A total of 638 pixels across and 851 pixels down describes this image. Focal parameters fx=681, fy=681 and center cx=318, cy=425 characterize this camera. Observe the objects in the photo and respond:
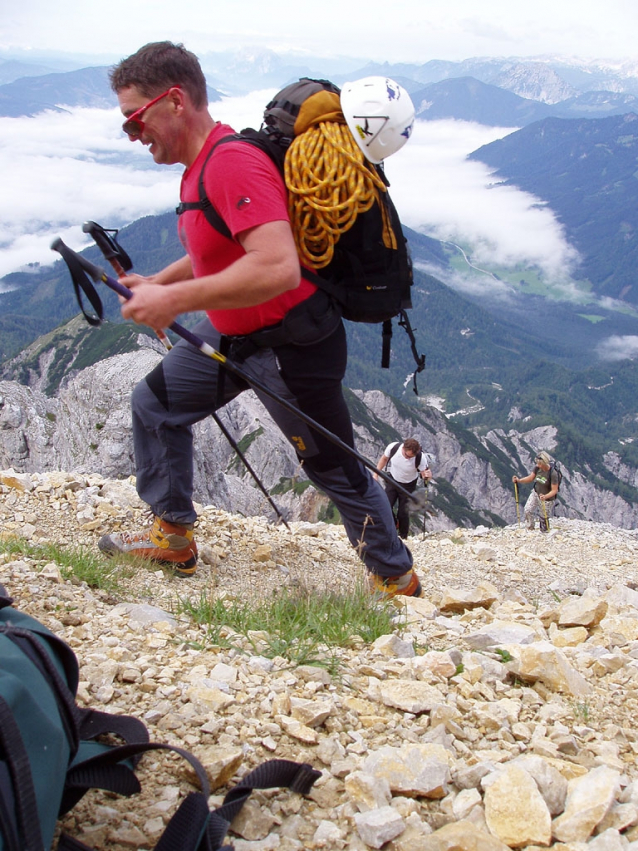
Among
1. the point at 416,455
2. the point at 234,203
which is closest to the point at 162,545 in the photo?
the point at 234,203

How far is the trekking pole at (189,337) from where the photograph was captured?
4.21m

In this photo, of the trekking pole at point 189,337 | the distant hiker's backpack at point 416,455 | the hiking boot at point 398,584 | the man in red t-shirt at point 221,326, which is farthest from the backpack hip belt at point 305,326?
the distant hiker's backpack at point 416,455

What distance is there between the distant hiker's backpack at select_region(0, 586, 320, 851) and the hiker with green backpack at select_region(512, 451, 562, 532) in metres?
17.8

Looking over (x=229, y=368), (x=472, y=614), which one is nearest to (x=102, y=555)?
(x=229, y=368)

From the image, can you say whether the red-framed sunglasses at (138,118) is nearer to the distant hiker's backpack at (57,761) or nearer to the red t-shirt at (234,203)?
the red t-shirt at (234,203)

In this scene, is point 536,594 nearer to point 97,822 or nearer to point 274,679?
point 274,679

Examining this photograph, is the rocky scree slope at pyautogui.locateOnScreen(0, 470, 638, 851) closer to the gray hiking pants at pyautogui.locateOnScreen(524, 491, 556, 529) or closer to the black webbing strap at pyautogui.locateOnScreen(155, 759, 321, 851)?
the black webbing strap at pyautogui.locateOnScreen(155, 759, 321, 851)

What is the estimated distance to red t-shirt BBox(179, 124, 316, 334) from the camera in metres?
3.94

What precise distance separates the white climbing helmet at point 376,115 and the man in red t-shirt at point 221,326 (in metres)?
0.63

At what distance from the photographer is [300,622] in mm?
4500

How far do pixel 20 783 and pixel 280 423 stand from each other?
373 centimetres

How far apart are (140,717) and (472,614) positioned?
371cm

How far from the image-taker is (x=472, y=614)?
6219 millimetres

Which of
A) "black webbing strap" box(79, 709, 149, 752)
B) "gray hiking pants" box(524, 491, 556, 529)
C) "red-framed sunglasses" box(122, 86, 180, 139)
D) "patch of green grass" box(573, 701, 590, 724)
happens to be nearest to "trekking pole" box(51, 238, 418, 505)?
"red-framed sunglasses" box(122, 86, 180, 139)
